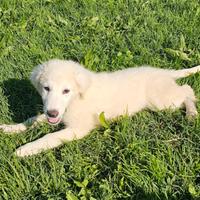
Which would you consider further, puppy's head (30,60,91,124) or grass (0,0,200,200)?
puppy's head (30,60,91,124)

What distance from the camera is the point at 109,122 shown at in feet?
13.9

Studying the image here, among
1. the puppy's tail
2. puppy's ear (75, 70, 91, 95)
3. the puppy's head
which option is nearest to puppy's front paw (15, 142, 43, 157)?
the puppy's head

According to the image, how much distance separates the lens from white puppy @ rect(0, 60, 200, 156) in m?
3.96

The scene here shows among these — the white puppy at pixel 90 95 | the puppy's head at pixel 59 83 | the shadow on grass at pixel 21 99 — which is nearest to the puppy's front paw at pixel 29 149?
the white puppy at pixel 90 95

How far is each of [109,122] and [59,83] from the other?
589mm

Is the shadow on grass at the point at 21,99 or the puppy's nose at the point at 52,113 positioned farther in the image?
the shadow on grass at the point at 21,99

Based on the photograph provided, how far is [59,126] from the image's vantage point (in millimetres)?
4301

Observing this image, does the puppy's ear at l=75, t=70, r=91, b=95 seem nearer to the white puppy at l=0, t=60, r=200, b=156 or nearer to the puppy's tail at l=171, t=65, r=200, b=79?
the white puppy at l=0, t=60, r=200, b=156

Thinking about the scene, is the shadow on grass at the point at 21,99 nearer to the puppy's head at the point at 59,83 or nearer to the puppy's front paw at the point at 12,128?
the puppy's front paw at the point at 12,128

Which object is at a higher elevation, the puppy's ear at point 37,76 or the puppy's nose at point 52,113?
the puppy's ear at point 37,76

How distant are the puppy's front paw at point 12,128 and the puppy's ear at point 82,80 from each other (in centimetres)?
64

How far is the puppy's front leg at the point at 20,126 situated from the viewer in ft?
14.1

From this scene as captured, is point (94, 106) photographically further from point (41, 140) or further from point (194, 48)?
point (194, 48)

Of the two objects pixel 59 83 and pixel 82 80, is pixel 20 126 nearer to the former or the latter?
pixel 59 83
